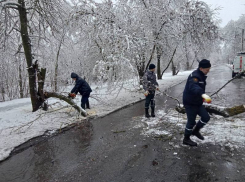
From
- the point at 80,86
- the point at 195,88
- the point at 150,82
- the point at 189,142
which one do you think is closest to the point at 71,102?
the point at 80,86

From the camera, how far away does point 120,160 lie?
11.7 ft

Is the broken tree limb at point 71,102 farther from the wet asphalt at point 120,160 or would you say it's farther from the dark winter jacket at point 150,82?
the dark winter jacket at point 150,82

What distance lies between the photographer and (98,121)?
6340mm

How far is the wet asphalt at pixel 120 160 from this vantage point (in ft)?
9.90

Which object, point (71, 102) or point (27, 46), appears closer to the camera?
point (71, 102)

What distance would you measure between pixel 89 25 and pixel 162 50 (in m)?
6.95

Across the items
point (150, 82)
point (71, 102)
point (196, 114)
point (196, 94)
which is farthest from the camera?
point (71, 102)

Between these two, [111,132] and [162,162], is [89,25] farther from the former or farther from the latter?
[162,162]

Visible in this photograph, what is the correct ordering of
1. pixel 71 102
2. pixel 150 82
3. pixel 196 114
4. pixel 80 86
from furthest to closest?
pixel 80 86
pixel 71 102
pixel 150 82
pixel 196 114

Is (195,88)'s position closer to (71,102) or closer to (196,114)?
(196,114)

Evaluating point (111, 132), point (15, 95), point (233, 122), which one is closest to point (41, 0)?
point (111, 132)

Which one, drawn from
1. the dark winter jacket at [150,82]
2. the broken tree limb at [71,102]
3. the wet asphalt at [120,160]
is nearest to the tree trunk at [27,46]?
the broken tree limb at [71,102]

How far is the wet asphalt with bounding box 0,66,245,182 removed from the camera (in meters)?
3.02

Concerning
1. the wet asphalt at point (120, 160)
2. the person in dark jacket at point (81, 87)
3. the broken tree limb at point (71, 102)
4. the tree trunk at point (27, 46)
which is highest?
the tree trunk at point (27, 46)
